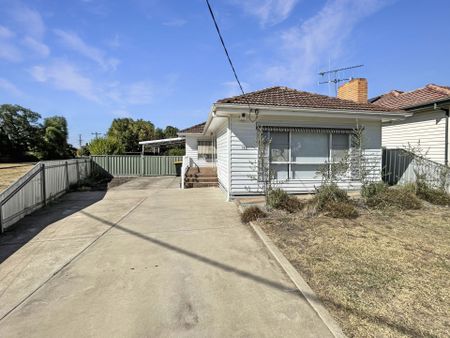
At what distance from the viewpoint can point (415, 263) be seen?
383 cm

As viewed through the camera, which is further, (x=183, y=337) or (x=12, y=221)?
(x=12, y=221)

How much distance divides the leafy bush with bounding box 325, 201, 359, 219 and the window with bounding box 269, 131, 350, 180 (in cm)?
232

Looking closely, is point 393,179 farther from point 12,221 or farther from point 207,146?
point 12,221

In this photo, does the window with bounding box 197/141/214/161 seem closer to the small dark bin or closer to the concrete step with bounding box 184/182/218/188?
the small dark bin

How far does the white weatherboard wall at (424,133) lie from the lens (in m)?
9.12

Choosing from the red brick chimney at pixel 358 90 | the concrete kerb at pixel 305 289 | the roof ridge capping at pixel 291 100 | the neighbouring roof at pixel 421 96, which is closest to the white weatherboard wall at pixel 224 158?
the roof ridge capping at pixel 291 100

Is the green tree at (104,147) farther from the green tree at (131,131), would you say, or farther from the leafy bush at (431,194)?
the leafy bush at (431,194)

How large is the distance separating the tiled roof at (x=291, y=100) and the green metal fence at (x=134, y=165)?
1176 cm

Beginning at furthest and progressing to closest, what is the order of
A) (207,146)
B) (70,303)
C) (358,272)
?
(207,146) → (358,272) → (70,303)

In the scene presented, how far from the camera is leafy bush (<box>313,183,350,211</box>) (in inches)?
265

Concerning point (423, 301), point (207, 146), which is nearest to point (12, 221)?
point (423, 301)

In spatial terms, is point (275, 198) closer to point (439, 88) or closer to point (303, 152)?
point (303, 152)

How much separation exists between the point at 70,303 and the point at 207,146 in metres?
15.0

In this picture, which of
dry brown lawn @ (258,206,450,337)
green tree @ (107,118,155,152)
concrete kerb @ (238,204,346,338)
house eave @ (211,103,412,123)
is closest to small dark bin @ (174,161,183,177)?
house eave @ (211,103,412,123)
